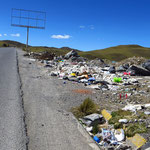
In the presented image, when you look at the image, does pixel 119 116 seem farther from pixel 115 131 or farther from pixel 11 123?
pixel 11 123

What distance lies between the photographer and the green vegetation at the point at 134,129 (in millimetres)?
3904

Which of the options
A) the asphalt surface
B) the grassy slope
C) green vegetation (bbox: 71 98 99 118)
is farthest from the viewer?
the grassy slope

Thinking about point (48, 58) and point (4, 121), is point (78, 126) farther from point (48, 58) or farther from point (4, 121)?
point (48, 58)

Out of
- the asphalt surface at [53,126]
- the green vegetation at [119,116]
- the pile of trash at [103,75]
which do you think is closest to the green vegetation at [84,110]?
the asphalt surface at [53,126]

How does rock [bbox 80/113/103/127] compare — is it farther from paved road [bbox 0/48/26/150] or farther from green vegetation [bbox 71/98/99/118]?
paved road [bbox 0/48/26/150]

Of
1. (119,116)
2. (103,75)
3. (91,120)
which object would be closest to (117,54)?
(103,75)

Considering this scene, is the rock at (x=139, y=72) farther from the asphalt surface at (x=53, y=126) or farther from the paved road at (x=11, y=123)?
the paved road at (x=11, y=123)

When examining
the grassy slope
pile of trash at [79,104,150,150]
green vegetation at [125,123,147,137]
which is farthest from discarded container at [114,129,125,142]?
the grassy slope

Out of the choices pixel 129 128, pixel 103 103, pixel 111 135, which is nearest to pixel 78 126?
pixel 111 135

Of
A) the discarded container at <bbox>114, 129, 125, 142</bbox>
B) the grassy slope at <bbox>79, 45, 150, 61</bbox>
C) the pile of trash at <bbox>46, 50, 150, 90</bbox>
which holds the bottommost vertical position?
the discarded container at <bbox>114, 129, 125, 142</bbox>

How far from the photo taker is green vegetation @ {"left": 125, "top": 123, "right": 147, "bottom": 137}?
390cm

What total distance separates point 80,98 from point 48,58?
1643 cm

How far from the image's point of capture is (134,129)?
4055 mm

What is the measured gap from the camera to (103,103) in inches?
258
